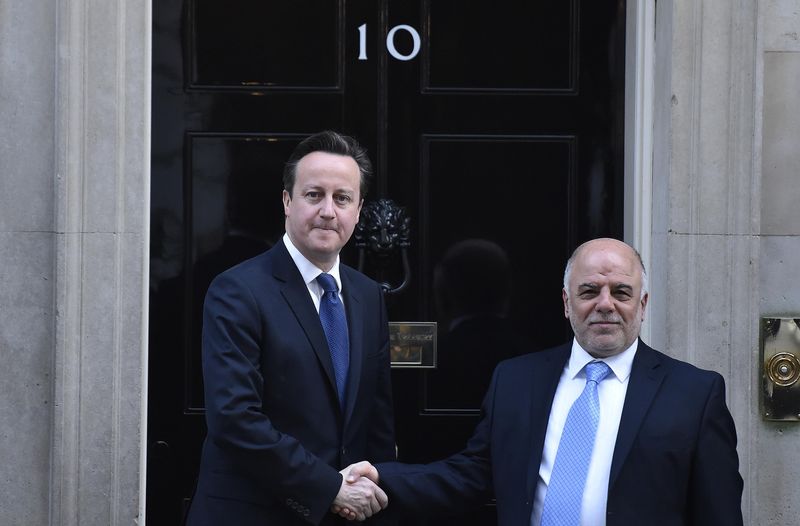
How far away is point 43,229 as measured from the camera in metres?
4.39

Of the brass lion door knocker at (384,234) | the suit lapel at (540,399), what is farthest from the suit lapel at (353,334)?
the brass lion door knocker at (384,234)

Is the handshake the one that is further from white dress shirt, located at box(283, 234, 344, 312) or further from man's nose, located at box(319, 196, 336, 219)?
man's nose, located at box(319, 196, 336, 219)

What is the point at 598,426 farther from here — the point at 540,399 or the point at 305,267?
the point at 305,267

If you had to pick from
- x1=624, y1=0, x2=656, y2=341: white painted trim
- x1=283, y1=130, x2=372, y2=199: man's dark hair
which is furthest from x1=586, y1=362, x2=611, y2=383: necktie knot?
x1=624, y1=0, x2=656, y2=341: white painted trim

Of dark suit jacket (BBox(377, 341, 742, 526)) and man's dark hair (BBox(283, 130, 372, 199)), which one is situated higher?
man's dark hair (BBox(283, 130, 372, 199))

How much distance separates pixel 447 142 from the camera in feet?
15.9

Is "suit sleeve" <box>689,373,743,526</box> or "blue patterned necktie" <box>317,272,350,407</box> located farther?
"blue patterned necktie" <box>317,272,350,407</box>

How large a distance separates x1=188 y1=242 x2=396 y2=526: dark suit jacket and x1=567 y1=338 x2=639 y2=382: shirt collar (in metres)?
0.71

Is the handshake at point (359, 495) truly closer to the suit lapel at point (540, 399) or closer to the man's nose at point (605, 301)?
the suit lapel at point (540, 399)

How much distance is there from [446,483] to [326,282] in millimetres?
737

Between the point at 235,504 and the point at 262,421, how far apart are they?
0.33 meters

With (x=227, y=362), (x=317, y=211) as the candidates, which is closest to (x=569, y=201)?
(x=317, y=211)

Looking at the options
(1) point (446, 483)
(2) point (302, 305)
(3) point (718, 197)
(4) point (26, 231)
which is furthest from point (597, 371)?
(4) point (26, 231)

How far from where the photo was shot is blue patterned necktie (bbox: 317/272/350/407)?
11.7ft
